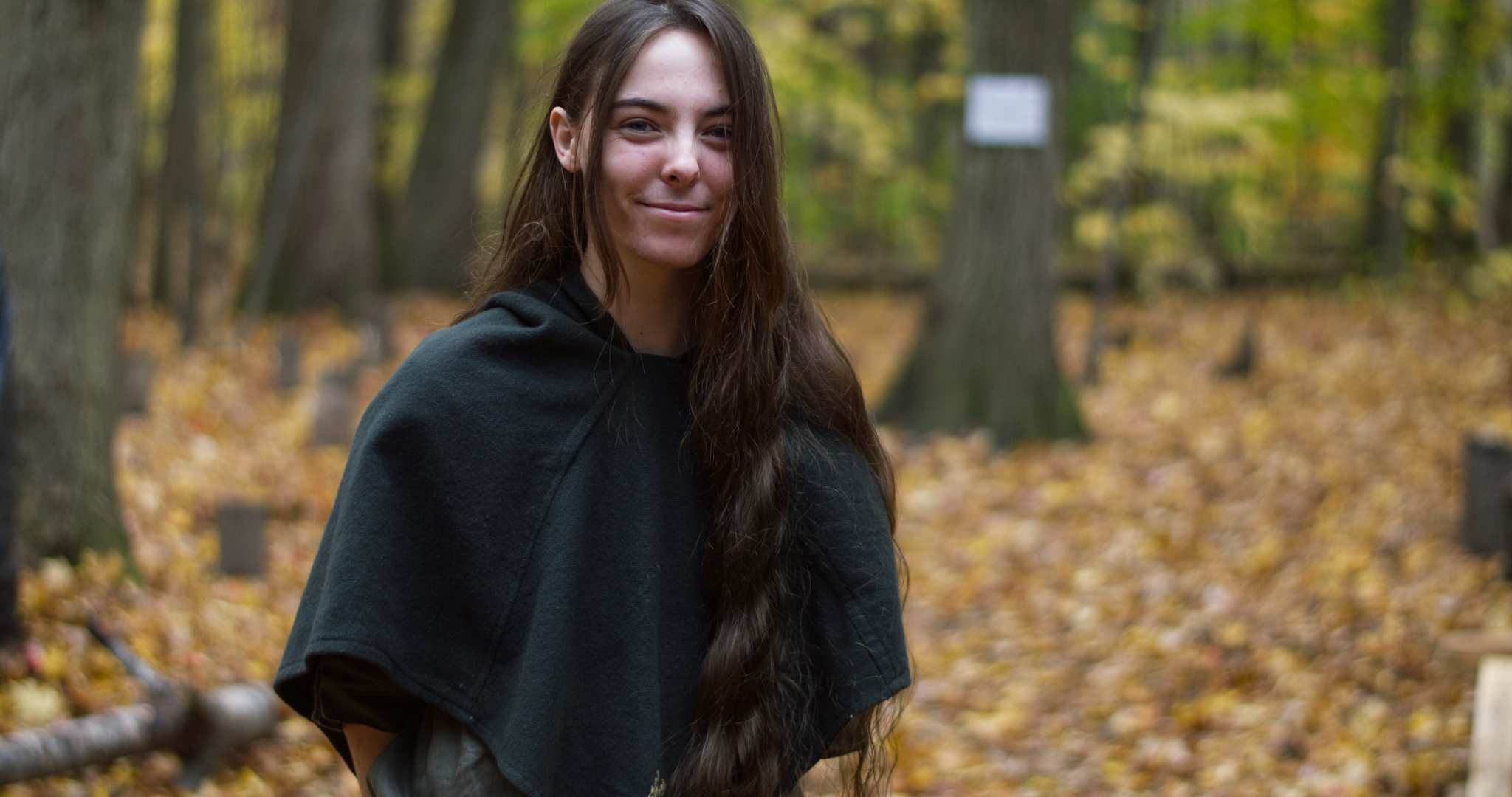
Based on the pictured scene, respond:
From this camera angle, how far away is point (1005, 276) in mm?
8609

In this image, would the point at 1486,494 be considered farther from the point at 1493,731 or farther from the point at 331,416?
the point at 331,416

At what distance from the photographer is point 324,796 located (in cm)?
404

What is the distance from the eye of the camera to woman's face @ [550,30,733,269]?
5.91 feet

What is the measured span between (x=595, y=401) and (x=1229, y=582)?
16.1ft

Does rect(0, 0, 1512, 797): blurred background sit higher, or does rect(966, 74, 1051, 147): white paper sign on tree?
rect(966, 74, 1051, 147): white paper sign on tree

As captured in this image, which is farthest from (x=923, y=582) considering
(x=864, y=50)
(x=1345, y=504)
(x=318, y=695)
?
(x=864, y=50)

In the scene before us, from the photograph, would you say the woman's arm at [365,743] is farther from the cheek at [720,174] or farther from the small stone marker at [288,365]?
the small stone marker at [288,365]

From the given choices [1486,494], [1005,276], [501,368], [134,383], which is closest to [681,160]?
[501,368]

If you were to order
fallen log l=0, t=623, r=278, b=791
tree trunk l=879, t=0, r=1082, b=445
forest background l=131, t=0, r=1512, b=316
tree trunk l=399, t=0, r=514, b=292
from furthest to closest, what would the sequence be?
tree trunk l=399, t=0, r=514, b=292, forest background l=131, t=0, r=1512, b=316, tree trunk l=879, t=0, r=1082, b=445, fallen log l=0, t=623, r=278, b=791

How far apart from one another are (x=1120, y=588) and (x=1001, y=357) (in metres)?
2.75

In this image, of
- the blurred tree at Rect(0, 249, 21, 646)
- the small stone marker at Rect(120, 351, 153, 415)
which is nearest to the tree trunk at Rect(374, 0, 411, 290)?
the small stone marker at Rect(120, 351, 153, 415)

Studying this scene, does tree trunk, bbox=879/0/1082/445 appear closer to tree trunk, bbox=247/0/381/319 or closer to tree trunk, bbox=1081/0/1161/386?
tree trunk, bbox=1081/0/1161/386

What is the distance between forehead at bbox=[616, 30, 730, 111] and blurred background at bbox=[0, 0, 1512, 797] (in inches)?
17.6

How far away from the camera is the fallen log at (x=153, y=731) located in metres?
3.46
